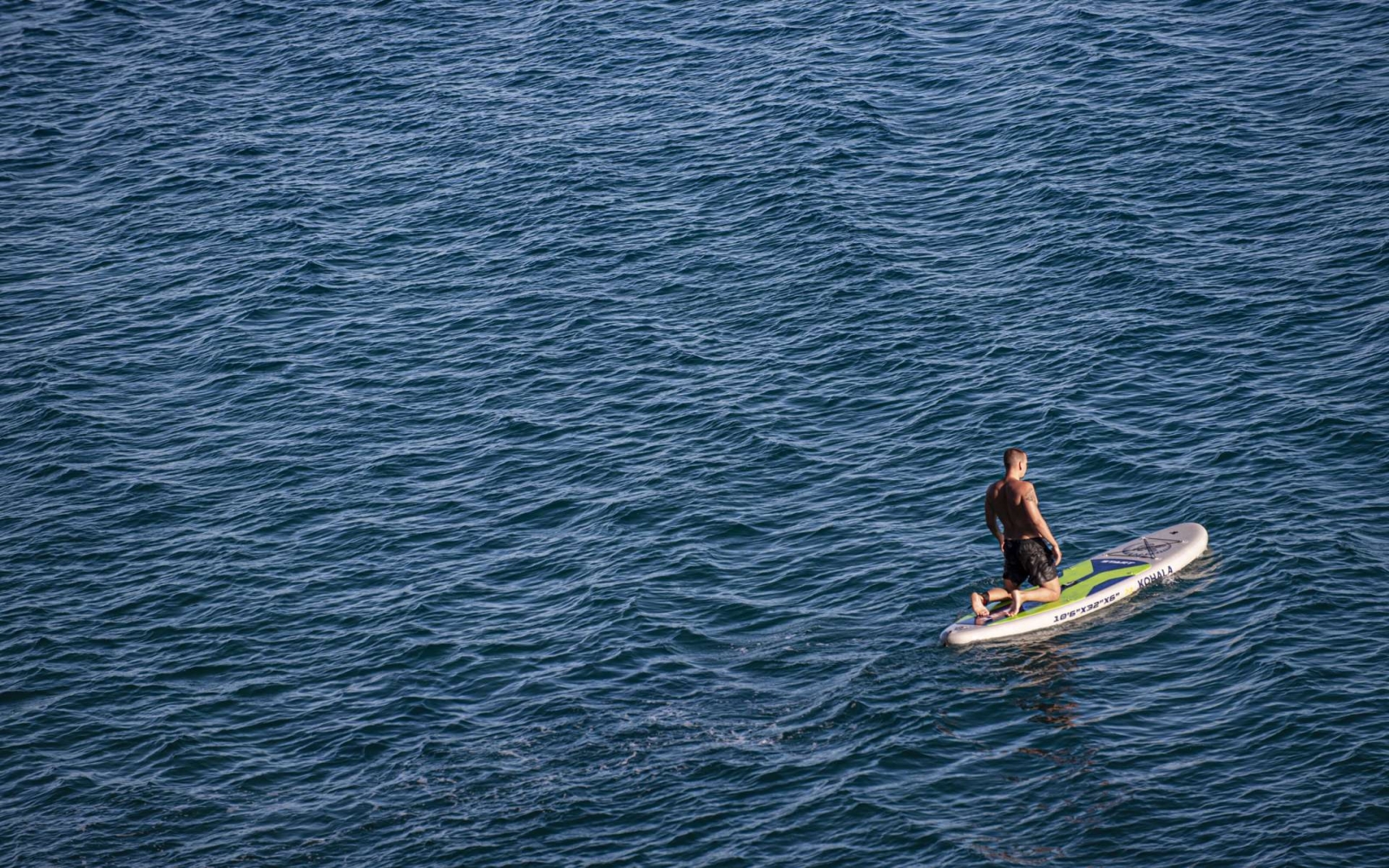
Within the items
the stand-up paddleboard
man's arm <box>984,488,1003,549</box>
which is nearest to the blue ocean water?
the stand-up paddleboard

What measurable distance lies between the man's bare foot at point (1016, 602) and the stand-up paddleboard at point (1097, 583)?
8cm

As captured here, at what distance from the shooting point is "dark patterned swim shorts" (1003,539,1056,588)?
2197cm

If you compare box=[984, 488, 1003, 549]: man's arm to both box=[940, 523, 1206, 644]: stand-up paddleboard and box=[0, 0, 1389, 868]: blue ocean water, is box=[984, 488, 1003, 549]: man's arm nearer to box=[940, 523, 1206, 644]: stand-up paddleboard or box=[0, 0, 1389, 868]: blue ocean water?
box=[940, 523, 1206, 644]: stand-up paddleboard

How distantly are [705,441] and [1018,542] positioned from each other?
382 inches

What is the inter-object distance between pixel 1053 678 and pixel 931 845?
13.9ft

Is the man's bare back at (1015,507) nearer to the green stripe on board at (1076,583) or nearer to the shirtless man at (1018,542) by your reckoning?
the shirtless man at (1018,542)

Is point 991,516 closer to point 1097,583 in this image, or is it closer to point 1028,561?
point 1028,561

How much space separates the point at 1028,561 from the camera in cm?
2206

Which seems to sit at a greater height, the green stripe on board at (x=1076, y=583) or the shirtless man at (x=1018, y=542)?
the shirtless man at (x=1018, y=542)

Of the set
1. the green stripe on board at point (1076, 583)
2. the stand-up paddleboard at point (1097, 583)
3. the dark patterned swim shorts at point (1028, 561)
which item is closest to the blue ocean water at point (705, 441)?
the stand-up paddleboard at point (1097, 583)

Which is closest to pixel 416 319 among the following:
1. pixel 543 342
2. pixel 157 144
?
pixel 543 342

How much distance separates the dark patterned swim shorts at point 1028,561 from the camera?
865 inches

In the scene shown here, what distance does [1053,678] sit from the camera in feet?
69.2

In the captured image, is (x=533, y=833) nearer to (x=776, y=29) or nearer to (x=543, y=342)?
(x=543, y=342)
